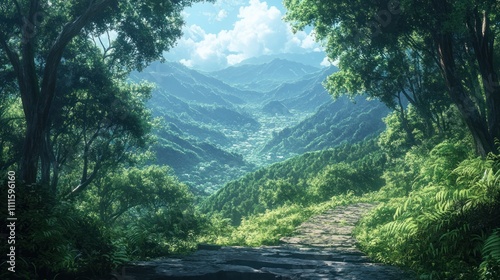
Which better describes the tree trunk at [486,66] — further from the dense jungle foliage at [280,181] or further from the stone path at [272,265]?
the stone path at [272,265]

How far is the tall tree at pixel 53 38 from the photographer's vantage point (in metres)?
10.1

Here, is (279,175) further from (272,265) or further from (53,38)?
(272,265)

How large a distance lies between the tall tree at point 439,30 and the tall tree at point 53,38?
5.37 meters

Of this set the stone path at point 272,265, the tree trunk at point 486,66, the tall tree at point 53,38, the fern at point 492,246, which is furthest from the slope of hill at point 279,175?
the fern at point 492,246

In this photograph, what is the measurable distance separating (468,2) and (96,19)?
42.9 feet

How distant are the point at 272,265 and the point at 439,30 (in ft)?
27.6

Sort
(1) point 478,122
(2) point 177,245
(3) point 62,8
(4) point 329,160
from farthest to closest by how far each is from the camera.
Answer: (4) point 329,160 → (3) point 62,8 → (1) point 478,122 → (2) point 177,245

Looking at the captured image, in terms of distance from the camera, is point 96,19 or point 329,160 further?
point 329,160

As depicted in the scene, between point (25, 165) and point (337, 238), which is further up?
point (25, 165)

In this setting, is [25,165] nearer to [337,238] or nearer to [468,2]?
[337,238]

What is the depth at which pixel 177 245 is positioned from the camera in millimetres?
9094

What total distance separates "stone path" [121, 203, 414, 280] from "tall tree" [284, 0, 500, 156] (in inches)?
197

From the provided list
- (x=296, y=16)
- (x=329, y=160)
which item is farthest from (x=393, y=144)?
(x=329, y=160)

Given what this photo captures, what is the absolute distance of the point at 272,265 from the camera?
732 centimetres
